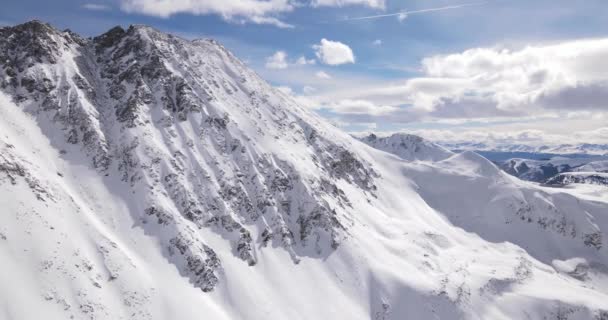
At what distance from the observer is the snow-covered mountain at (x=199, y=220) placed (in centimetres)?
5759

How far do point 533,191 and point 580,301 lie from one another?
75.2 metres

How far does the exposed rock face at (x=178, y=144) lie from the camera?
75250 millimetres

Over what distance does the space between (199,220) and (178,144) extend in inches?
842

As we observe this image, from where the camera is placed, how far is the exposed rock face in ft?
247

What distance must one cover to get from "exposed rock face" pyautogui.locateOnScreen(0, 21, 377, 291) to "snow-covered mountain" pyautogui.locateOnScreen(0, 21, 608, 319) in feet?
1.35

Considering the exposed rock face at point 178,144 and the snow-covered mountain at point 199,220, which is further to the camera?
the exposed rock face at point 178,144

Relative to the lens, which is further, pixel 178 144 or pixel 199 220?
pixel 178 144

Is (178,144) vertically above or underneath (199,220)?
above

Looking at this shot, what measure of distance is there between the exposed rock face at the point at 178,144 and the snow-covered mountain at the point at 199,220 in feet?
1.35

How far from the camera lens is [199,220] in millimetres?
75625

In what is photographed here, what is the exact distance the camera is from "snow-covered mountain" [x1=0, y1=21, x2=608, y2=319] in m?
57.6

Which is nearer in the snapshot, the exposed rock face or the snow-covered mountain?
the snow-covered mountain

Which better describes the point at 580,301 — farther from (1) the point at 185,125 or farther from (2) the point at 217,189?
(1) the point at 185,125

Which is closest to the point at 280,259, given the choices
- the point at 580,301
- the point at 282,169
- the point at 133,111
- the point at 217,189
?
the point at 217,189
